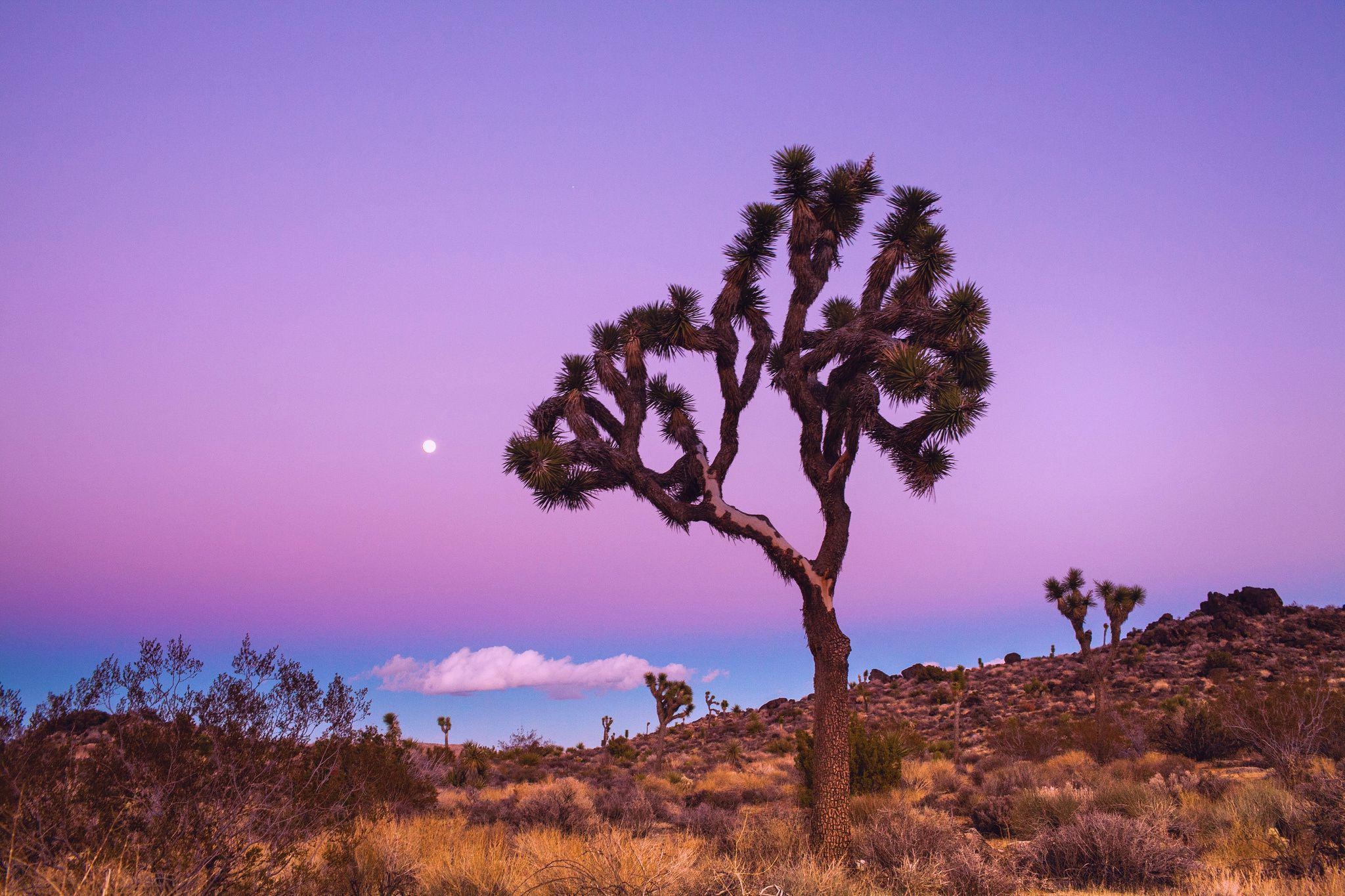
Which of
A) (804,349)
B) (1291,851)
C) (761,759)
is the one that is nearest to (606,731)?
(761,759)

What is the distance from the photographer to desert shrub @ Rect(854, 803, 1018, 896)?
25.2 ft

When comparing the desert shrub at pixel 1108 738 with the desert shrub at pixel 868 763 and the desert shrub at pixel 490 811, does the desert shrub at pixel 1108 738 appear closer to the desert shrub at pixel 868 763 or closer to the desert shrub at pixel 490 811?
the desert shrub at pixel 868 763

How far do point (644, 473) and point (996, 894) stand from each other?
716cm

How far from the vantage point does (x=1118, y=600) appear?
29.1m

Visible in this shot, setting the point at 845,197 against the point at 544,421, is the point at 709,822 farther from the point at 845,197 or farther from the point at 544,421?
the point at 845,197

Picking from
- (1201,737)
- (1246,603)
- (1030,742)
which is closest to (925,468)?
(1201,737)

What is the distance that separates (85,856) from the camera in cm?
566

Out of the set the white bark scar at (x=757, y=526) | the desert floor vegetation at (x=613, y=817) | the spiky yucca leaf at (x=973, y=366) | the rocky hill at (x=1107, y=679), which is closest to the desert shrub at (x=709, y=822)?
the desert floor vegetation at (x=613, y=817)

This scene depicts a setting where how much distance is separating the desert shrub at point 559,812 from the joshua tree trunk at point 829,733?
12.9ft

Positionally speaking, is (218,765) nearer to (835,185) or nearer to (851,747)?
(835,185)

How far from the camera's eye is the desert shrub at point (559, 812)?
12672 mm

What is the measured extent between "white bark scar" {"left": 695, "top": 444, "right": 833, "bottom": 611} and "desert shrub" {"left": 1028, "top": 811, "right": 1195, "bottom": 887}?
13.3 feet

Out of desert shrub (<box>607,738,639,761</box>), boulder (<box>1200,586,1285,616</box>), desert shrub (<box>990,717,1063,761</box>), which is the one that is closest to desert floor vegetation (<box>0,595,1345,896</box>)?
desert shrub (<box>990,717,1063,761</box>)

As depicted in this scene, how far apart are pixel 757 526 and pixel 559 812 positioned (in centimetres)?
736
